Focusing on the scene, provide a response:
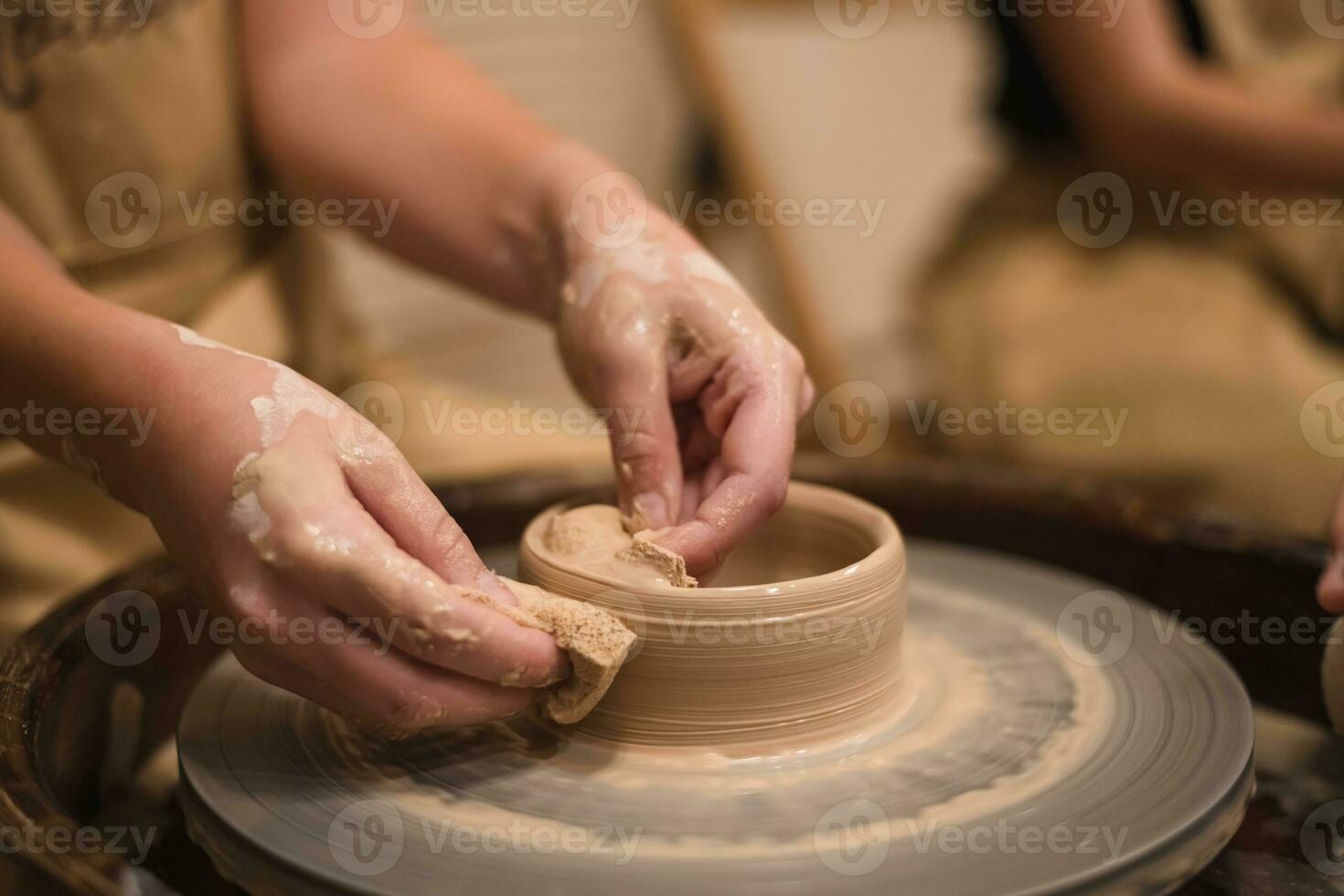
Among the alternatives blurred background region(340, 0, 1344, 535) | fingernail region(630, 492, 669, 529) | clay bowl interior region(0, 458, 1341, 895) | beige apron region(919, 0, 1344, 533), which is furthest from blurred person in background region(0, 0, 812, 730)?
beige apron region(919, 0, 1344, 533)

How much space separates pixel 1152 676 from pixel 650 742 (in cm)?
36

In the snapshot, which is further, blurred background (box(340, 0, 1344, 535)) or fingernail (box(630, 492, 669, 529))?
blurred background (box(340, 0, 1344, 535))

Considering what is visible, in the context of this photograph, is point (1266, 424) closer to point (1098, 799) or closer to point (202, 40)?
point (1098, 799)

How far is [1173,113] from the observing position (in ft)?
5.24

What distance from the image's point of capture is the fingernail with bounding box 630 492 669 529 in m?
0.76

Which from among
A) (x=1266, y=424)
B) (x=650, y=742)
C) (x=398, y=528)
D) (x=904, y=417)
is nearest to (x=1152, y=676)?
(x=650, y=742)

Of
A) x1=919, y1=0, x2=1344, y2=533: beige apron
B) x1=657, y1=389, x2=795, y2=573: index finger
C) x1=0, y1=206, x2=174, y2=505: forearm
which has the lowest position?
x1=919, y1=0, x2=1344, y2=533: beige apron

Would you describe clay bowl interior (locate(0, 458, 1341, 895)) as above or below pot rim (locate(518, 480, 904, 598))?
below

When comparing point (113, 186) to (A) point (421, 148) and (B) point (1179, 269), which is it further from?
(B) point (1179, 269)

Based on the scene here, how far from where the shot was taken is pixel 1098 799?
0.66 metres

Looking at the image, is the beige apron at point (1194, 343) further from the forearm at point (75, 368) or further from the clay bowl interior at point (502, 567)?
the forearm at point (75, 368)

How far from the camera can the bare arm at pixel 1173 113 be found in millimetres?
1522

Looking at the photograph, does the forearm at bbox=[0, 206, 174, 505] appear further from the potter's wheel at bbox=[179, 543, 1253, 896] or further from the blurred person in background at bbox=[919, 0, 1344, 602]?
the blurred person in background at bbox=[919, 0, 1344, 602]

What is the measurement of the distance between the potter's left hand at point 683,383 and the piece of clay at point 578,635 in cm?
8
